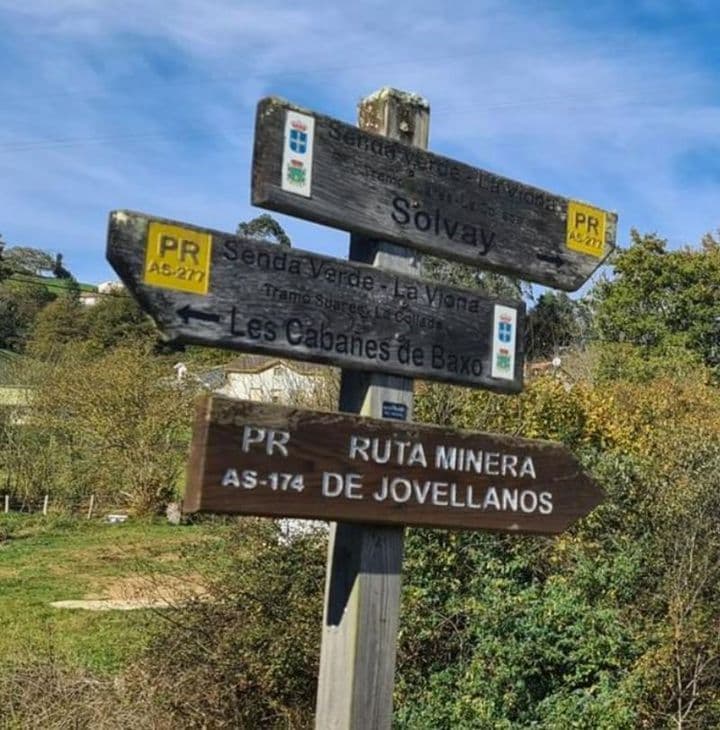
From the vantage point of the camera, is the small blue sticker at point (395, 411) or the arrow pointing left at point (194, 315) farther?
the small blue sticker at point (395, 411)

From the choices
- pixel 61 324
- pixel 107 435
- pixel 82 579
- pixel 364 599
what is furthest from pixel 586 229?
pixel 61 324

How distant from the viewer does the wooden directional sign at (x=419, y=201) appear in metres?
3.03

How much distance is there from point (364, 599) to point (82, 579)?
13.6m

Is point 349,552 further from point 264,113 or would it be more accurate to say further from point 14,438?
point 14,438

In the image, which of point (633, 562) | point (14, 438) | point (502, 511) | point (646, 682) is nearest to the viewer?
point (502, 511)

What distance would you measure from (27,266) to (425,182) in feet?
263

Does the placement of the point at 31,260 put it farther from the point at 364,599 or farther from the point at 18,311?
the point at 364,599

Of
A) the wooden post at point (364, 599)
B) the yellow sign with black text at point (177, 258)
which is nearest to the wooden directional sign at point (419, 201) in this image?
the wooden post at point (364, 599)

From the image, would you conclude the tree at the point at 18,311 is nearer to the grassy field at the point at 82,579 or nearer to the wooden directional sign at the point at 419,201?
the grassy field at the point at 82,579

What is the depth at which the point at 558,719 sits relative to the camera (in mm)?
4891

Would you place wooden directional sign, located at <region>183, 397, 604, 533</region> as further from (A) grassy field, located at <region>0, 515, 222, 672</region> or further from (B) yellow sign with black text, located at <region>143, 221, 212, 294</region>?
(A) grassy field, located at <region>0, 515, 222, 672</region>

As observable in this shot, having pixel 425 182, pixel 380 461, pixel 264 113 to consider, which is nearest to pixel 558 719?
pixel 380 461

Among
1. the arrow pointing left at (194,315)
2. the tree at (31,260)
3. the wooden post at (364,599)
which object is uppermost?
the tree at (31,260)

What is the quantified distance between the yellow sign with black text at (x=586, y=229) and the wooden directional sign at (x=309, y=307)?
0.44 meters
